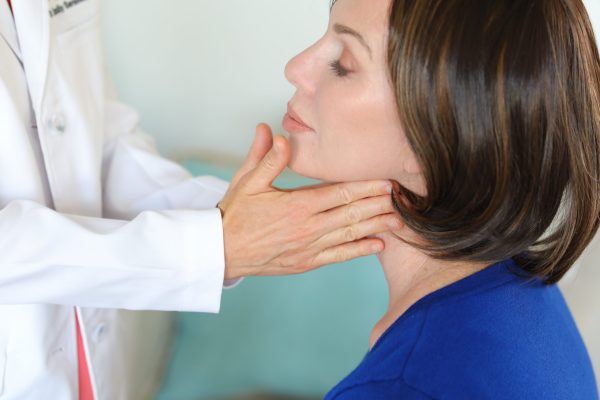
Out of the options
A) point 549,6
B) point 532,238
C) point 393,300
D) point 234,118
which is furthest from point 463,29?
point 234,118

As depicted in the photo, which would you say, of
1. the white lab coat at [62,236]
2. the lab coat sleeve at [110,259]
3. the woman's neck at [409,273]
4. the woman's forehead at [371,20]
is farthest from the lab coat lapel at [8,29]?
the woman's neck at [409,273]

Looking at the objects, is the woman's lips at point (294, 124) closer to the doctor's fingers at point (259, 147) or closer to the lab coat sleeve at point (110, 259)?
the doctor's fingers at point (259, 147)

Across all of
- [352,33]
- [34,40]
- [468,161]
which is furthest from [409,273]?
[34,40]

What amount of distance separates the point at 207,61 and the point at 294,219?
720 millimetres

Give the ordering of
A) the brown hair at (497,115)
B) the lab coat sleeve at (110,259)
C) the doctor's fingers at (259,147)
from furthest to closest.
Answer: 1. the doctor's fingers at (259,147)
2. the lab coat sleeve at (110,259)
3. the brown hair at (497,115)

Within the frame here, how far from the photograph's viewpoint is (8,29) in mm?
812

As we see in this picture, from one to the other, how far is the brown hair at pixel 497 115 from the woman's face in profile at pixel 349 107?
0.03m

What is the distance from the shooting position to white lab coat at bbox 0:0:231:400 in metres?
0.75

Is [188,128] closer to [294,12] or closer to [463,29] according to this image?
[294,12]

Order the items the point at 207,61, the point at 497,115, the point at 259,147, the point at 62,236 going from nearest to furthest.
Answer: the point at 497,115
the point at 62,236
the point at 259,147
the point at 207,61

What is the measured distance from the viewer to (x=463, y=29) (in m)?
0.63

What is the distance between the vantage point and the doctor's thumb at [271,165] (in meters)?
0.75

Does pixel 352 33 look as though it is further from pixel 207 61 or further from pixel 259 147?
pixel 207 61

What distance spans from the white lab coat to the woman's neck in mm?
237
